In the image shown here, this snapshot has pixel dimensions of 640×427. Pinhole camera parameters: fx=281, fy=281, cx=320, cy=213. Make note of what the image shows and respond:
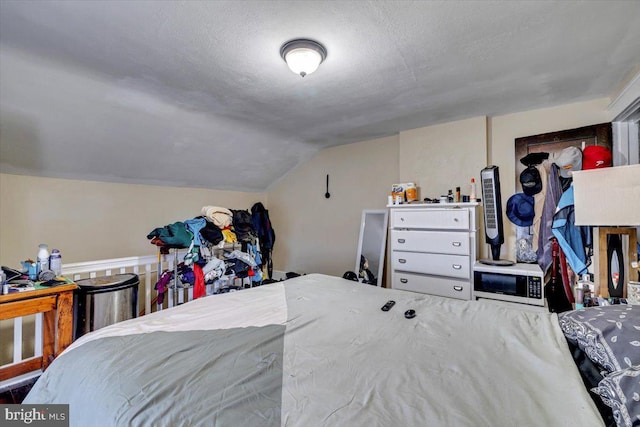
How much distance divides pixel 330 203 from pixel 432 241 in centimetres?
185

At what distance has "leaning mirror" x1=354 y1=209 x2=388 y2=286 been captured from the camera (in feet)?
12.4

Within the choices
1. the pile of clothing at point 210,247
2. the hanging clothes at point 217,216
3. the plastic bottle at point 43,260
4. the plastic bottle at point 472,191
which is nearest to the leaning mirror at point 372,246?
the plastic bottle at point 472,191

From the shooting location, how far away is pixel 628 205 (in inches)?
54.7

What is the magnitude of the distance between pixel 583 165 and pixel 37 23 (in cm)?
422

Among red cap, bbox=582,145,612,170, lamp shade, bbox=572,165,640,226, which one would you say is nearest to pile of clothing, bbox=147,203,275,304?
lamp shade, bbox=572,165,640,226

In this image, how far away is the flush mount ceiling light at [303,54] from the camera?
1787 millimetres

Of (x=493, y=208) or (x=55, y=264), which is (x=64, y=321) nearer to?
(x=55, y=264)

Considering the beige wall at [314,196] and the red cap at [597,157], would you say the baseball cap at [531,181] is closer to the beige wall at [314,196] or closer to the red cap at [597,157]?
the beige wall at [314,196]

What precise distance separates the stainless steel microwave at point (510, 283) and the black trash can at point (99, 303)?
3.15 metres

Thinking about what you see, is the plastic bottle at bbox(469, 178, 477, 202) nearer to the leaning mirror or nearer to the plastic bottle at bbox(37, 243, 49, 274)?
the leaning mirror

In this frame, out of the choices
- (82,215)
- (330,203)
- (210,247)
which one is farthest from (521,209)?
(82,215)

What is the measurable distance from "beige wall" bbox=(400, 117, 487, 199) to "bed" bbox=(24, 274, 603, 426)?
81.2 inches

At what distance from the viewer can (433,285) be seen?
9.52 ft
